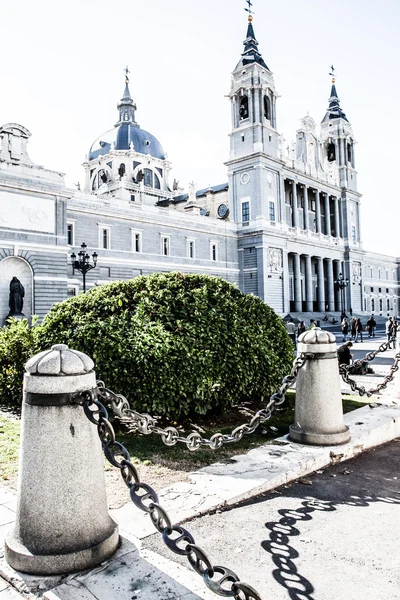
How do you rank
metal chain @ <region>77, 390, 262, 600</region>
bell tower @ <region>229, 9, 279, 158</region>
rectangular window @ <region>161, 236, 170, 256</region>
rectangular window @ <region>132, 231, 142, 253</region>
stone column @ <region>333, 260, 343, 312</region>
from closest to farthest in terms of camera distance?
metal chain @ <region>77, 390, 262, 600</region>, rectangular window @ <region>132, 231, 142, 253</region>, rectangular window @ <region>161, 236, 170, 256</region>, bell tower @ <region>229, 9, 279, 158</region>, stone column @ <region>333, 260, 343, 312</region>

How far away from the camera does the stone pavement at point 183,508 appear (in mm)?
2410

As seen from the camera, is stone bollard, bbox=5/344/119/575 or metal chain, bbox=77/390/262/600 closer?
metal chain, bbox=77/390/262/600

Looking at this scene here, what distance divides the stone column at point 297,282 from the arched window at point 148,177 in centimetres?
2803

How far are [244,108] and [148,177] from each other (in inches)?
946

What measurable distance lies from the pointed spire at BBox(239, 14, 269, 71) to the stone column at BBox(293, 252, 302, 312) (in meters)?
19.4

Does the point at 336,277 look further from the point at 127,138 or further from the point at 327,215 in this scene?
the point at 127,138

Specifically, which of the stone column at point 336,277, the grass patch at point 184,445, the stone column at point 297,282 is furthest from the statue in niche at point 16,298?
the stone column at point 336,277

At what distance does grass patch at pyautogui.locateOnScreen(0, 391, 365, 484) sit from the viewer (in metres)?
4.73

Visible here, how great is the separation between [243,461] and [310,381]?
120cm

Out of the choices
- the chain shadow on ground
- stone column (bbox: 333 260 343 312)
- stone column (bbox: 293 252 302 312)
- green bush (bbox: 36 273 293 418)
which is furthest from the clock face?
the chain shadow on ground

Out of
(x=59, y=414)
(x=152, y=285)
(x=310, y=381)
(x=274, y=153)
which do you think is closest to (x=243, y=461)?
(x=310, y=381)

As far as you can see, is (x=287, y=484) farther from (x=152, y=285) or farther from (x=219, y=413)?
(x=152, y=285)

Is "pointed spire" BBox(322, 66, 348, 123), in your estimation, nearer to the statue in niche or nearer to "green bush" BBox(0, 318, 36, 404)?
the statue in niche

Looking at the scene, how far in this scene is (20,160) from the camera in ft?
85.1
